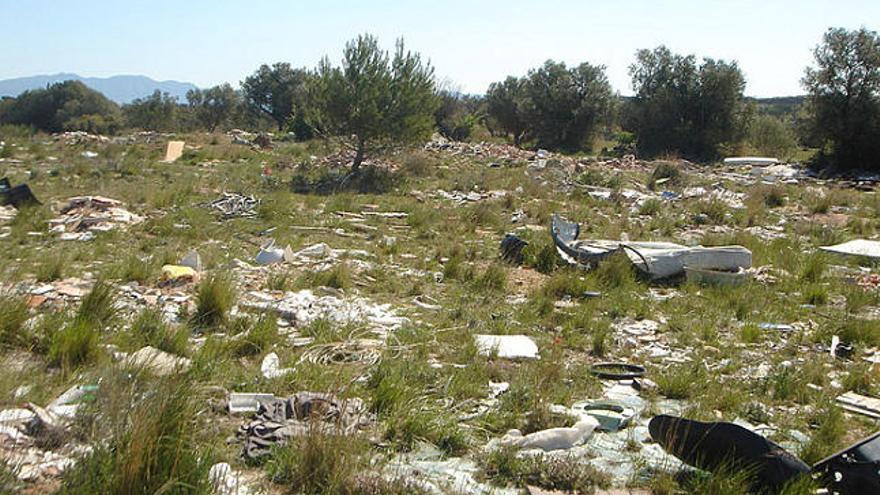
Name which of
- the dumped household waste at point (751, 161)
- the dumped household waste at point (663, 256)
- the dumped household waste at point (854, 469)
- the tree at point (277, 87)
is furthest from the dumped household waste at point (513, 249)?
the tree at point (277, 87)

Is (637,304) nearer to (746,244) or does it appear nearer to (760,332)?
(760,332)

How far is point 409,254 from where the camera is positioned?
8742mm

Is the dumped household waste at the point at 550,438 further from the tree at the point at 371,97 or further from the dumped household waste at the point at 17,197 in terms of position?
the tree at the point at 371,97

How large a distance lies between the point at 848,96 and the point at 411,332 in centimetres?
2163

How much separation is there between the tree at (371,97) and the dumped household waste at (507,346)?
11169mm

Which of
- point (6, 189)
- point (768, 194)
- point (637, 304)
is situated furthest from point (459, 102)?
point (637, 304)

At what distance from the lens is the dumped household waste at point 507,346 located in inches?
196

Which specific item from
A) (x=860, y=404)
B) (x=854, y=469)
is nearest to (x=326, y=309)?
(x=860, y=404)

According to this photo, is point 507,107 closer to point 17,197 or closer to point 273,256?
point 17,197

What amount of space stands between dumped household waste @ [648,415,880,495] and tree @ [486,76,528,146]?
30.2 metres

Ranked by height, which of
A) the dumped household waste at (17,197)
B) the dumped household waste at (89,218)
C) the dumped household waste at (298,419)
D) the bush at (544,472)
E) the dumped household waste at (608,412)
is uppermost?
the dumped household waste at (17,197)

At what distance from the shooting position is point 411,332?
5.34 metres

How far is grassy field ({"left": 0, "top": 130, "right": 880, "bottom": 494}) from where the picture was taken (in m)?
2.91

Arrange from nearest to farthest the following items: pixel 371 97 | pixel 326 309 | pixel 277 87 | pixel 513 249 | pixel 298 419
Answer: pixel 298 419
pixel 326 309
pixel 513 249
pixel 371 97
pixel 277 87
